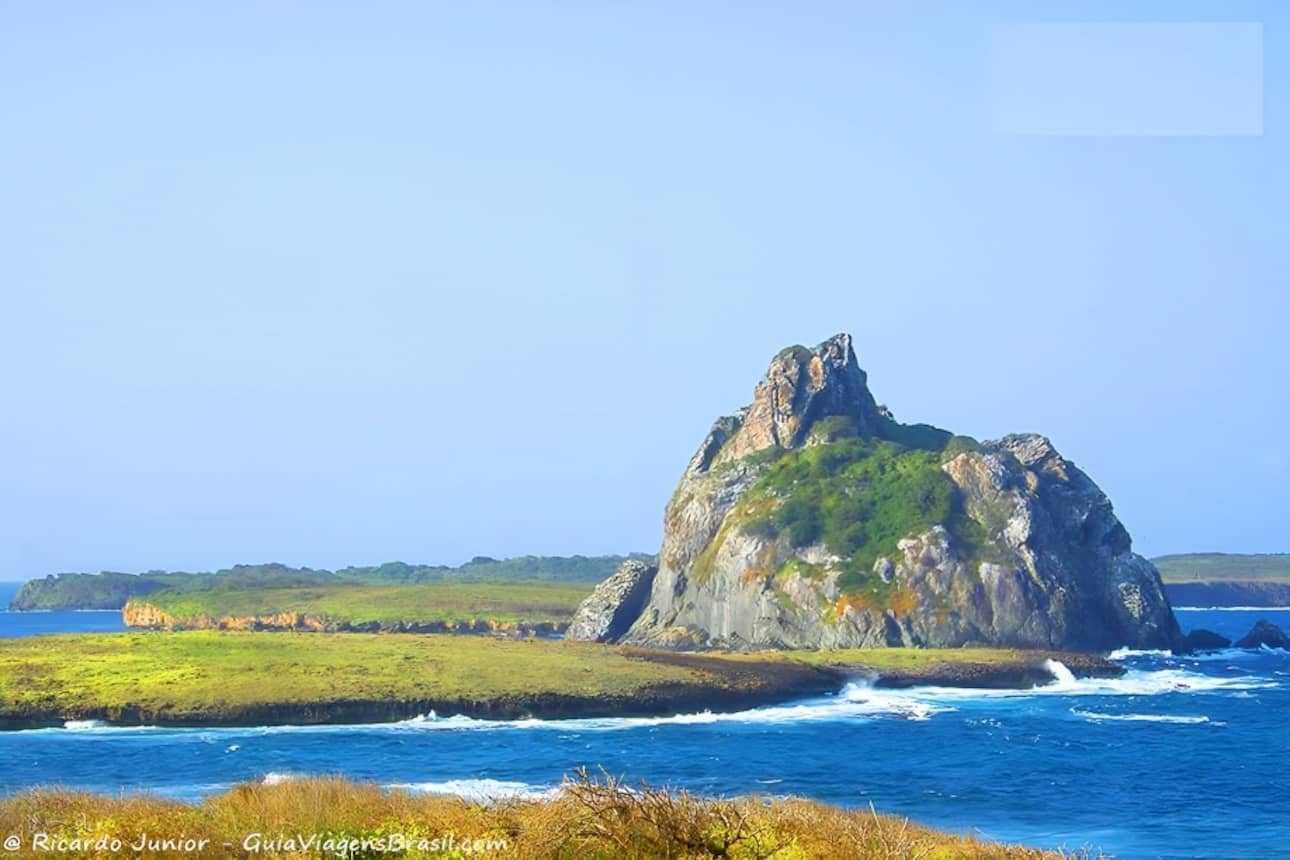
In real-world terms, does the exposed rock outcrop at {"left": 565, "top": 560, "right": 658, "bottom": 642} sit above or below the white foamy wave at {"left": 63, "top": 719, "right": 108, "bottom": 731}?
above

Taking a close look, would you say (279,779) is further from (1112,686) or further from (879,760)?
(1112,686)

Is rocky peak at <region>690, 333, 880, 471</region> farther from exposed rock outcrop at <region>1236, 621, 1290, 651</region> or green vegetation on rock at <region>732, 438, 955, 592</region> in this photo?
exposed rock outcrop at <region>1236, 621, 1290, 651</region>

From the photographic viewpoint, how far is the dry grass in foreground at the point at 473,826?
23000 mm

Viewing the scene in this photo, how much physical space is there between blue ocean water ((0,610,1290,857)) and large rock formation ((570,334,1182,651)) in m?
32.9

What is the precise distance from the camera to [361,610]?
577 ft

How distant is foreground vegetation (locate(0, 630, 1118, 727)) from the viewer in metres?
78.4

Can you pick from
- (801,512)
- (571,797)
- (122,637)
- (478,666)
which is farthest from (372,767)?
(801,512)

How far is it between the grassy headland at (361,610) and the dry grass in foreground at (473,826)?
139 m

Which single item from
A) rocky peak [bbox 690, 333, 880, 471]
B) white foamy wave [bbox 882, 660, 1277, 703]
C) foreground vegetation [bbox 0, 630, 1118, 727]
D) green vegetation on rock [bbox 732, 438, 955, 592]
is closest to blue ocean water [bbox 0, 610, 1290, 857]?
foreground vegetation [bbox 0, 630, 1118, 727]

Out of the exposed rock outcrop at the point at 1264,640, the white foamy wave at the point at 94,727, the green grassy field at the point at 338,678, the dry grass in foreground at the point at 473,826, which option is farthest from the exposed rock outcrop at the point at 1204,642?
the dry grass in foreground at the point at 473,826

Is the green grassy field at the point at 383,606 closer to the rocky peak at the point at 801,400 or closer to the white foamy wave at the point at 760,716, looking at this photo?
the rocky peak at the point at 801,400

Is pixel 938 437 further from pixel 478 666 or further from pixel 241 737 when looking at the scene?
pixel 241 737

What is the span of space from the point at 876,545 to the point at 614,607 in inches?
1043

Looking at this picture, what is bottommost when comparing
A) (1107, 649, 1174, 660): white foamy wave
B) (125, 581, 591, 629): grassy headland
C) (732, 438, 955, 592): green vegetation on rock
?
(1107, 649, 1174, 660): white foamy wave
